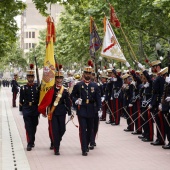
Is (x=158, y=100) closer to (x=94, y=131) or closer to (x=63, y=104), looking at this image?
(x=94, y=131)

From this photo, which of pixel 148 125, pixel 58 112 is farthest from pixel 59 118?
pixel 148 125

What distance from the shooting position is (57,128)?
12.1m

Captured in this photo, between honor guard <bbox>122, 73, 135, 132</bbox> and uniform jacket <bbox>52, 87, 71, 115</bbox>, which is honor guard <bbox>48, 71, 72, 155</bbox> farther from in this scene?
honor guard <bbox>122, 73, 135, 132</bbox>

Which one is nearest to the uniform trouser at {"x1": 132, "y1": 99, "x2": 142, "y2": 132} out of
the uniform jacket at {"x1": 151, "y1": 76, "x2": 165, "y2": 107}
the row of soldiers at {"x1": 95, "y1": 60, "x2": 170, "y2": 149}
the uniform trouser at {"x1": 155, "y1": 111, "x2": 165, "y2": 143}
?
the row of soldiers at {"x1": 95, "y1": 60, "x2": 170, "y2": 149}

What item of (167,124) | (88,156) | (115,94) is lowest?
(88,156)

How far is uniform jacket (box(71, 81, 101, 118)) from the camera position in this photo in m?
12.1

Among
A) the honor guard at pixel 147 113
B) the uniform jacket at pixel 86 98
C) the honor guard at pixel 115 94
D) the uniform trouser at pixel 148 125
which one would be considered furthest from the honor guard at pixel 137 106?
the uniform jacket at pixel 86 98

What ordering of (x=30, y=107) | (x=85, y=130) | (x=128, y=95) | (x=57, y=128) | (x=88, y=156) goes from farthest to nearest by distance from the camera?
(x=128, y=95) → (x=30, y=107) → (x=57, y=128) → (x=85, y=130) → (x=88, y=156)

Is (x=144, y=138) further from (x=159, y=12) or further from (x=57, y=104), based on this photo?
(x=159, y=12)

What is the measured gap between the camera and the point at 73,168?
10.2 m

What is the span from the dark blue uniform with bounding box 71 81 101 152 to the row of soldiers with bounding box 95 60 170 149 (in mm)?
1556

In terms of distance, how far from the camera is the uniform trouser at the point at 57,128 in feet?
39.4

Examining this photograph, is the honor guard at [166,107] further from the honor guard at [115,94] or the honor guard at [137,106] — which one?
the honor guard at [115,94]

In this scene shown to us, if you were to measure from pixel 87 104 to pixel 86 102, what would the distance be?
56 mm
